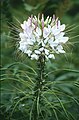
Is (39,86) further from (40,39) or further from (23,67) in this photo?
(23,67)

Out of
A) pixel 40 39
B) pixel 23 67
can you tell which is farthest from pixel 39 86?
pixel 23 67

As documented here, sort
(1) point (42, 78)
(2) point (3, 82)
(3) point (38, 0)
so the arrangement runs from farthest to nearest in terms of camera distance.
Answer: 1. (3) point (38, 0)
2. (2) point (3, 82)
3. (1) point (42, 78)

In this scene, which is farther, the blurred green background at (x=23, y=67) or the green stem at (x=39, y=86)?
the blurred green background at (x=23, y=67)

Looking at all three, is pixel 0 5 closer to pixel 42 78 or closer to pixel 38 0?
pixel 38 0

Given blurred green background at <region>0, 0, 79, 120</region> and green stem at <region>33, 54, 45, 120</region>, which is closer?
green stem at <region>33, 54, 45, 120</region>

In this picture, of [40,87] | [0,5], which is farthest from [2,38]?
[40,87]

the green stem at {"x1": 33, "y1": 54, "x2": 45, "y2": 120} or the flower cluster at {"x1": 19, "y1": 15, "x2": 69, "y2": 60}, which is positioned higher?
the flower cluster at {"x1": 19, "y1": 15, "x2": 69, "y2": 60}

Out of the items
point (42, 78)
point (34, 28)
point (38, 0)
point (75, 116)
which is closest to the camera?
point (34, 28)

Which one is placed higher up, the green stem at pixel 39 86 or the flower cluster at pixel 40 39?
the flower cluster at pixel 40 39
